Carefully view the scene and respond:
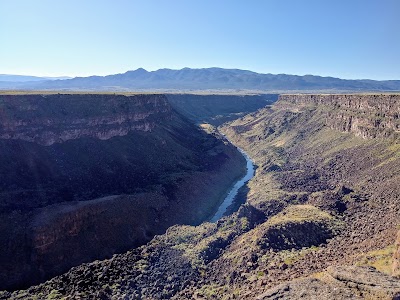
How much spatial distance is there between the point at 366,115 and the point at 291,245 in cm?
5369

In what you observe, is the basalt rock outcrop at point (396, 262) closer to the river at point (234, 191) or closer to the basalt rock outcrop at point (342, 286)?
the basalt rock outcrop at point (342, 286)

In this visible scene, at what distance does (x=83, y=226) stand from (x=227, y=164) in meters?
47.6

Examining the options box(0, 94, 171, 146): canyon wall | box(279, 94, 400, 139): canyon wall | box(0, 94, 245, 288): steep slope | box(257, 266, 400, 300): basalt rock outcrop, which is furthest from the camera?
box(279, 94, 400, 139): canyon wall

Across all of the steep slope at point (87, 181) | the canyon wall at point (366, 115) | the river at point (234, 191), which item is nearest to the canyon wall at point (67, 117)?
the steep slope at point (87, 181)

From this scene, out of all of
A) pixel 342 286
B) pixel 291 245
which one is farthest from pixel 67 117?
pixel 342 286

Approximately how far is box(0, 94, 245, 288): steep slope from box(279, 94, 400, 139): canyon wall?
1170 inches

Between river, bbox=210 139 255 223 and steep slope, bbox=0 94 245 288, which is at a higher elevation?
steep slope, bbox=0 94 245 288

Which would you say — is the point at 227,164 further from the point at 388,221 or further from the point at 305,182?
the point at 388,221

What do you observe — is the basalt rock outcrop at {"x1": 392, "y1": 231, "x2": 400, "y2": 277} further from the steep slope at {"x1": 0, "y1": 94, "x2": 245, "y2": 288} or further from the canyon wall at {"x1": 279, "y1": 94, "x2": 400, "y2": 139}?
the canyon wall at {"x1": 279, "y1": 94, "x2": 400, "y2": 139}

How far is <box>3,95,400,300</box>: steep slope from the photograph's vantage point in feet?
120

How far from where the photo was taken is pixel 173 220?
61438 millimetres

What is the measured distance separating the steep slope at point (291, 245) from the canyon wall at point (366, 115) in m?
0.41

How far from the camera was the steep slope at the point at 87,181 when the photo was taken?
155ft

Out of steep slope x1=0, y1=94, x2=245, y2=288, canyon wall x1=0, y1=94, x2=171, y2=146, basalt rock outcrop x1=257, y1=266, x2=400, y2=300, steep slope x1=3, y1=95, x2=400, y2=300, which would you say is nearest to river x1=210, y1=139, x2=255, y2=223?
steep slope x1=0, y1=94, x2=245, y2=288
